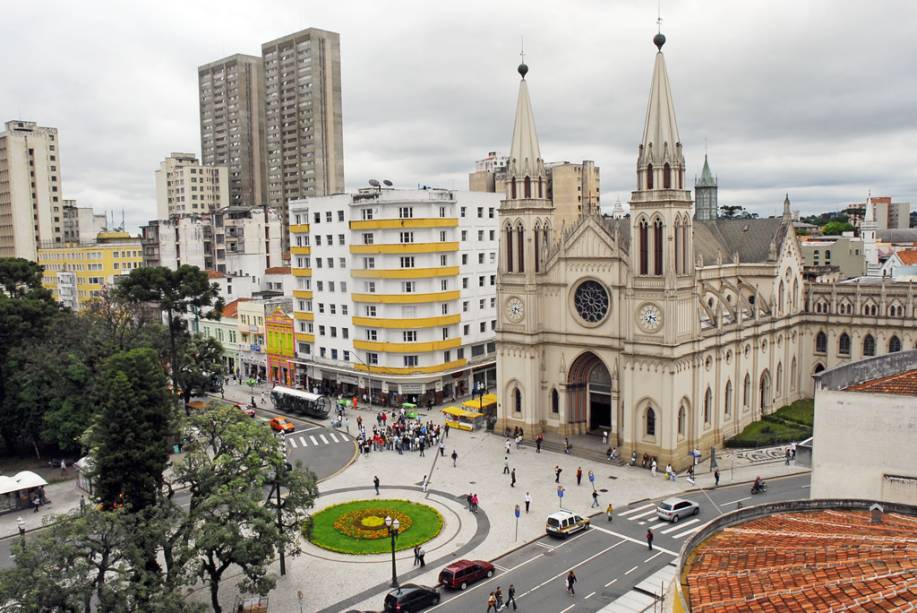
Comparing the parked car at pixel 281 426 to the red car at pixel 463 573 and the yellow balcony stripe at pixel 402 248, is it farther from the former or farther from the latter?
the red car at pixel 463 573

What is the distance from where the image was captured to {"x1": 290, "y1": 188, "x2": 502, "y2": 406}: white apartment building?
65.6m

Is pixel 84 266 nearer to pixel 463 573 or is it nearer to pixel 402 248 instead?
pixel 402 248

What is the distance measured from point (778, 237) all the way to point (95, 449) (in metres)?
50.8

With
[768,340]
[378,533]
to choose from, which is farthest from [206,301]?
[768,340]

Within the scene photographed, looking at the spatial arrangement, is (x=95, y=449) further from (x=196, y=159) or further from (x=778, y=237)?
(x=196, y=159)

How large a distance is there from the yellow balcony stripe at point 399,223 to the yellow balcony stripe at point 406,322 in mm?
8171

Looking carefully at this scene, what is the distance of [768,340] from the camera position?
57750 mm

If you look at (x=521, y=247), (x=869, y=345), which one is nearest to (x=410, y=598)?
(x=521, y=247)

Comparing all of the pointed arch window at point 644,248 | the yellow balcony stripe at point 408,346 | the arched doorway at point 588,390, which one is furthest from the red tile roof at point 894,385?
the yellow balcony stripe at point 408,346

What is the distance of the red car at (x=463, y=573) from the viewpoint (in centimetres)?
3169

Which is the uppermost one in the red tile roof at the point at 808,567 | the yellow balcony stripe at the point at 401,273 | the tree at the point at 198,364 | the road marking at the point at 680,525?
the yellow balcony stripe at the point at 401,273

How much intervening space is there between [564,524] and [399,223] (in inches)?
1376

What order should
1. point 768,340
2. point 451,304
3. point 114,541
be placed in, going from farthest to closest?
point 451,304
point 768,340
point 114,541

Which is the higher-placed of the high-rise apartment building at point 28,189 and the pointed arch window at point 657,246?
the high-rise apartment building at point 28,189
